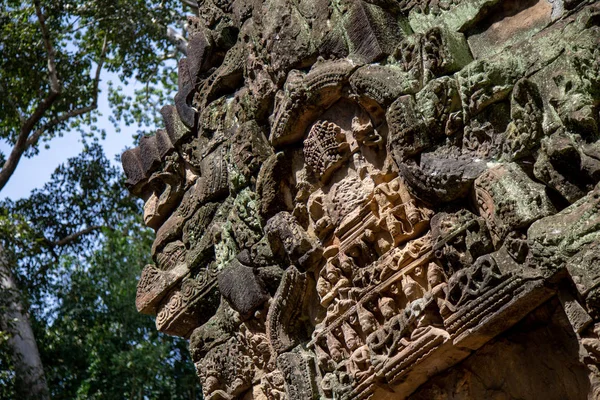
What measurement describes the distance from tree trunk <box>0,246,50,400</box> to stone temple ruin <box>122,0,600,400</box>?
6.21 meters

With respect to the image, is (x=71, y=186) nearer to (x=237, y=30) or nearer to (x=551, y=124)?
(x=237, y=30)

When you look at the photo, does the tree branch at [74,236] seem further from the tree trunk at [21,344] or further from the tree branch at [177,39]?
the tree branch at [177,39]

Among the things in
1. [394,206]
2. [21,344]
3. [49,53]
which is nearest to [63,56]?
[49,53]

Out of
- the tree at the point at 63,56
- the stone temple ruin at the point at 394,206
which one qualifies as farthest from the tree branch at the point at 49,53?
the stone temple ruin at the point at 394,206

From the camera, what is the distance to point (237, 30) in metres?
6.00

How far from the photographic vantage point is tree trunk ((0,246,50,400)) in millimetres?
11606

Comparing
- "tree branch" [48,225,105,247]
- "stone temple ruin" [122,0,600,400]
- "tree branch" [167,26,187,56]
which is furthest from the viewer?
"tree branch" [48,225,105,247]

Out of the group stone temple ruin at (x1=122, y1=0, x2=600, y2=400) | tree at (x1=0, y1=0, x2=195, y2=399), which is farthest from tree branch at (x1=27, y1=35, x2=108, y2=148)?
stone temple ruin at (x1=122, y1=0, x2=600, y2=400)

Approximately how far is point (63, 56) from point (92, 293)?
11.6 ft

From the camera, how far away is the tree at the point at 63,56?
44.8 feet

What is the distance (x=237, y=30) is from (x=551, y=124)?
107 inches

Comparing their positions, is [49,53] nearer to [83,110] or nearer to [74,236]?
[83,110]

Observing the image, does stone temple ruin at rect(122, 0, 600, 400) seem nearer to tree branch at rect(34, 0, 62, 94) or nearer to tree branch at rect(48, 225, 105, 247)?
tree branch at rect(34, 0, 62, 94)

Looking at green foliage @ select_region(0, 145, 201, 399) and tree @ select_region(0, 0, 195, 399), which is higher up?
tree @ select_region(0, 0, 195, 399)
